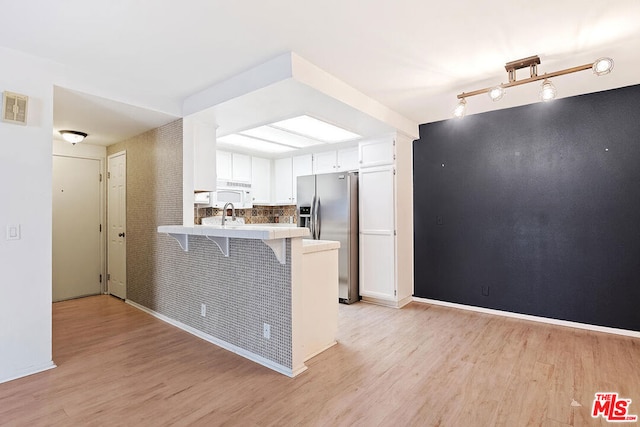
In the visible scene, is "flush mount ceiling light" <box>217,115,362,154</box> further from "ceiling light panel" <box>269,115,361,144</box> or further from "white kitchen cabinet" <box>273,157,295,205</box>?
"white kitchen cabinet" <box>273,157,295,205</box>

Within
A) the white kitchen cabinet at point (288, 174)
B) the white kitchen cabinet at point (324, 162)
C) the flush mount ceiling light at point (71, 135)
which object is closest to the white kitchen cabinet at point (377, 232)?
the white kitchen cabinet at point (324, 162)

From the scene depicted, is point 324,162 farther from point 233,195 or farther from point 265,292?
point 265,292

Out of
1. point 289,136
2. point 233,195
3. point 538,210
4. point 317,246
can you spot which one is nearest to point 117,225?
point 233,195

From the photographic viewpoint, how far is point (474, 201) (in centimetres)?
398

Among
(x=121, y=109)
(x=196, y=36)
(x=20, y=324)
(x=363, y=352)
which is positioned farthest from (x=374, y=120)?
(x=20, y=324)

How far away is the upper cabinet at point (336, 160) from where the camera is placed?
4844mm

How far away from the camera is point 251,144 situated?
187 inches

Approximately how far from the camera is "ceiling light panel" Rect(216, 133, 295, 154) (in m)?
4.39

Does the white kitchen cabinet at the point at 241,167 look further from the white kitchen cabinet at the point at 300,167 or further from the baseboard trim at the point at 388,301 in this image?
the baseboard trim at the point at 388,301

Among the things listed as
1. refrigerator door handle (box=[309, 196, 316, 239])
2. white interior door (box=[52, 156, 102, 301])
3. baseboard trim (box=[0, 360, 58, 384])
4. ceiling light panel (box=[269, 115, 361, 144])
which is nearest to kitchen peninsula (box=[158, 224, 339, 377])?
baseboard trim (box=[0, 360, 58, 384])

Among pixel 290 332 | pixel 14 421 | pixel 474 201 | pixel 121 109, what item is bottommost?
pixel 14 421

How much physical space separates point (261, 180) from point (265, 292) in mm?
3299

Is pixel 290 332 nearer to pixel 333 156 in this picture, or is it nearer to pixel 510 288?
pixel 510 288

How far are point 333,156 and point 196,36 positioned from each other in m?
3.01
